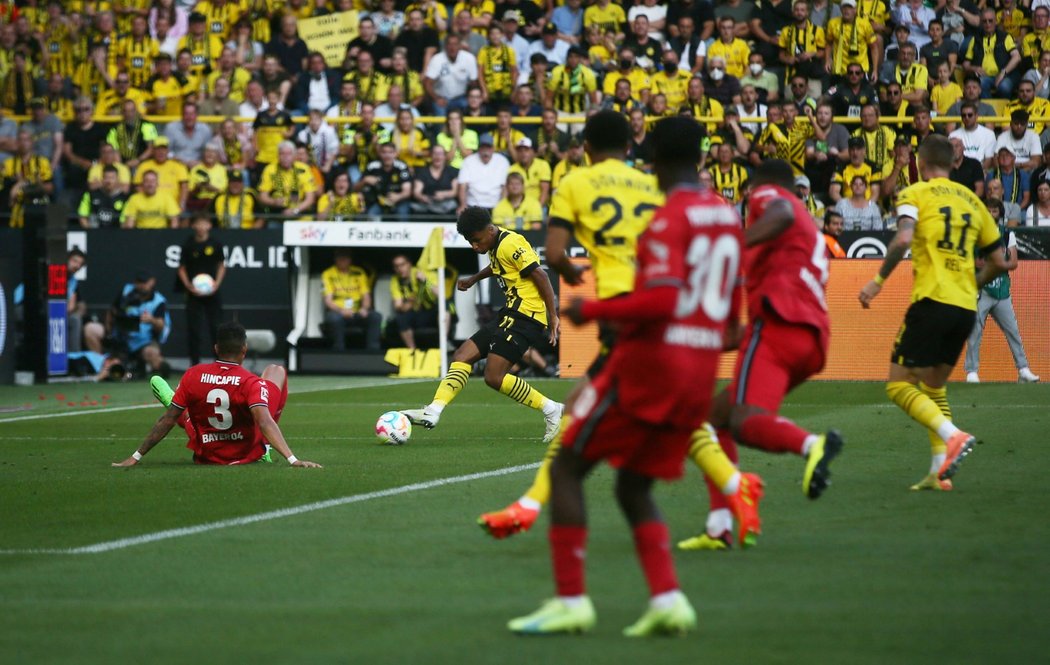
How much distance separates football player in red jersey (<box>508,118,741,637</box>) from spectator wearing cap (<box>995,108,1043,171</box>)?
17541 mm

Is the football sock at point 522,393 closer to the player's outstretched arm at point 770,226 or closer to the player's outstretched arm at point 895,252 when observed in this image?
the player's outstretched arm at point 895,252

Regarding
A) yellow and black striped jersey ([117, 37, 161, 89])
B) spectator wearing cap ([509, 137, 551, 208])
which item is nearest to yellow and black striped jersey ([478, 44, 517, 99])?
spectator wearing cap ([509, 137, 551, 208])

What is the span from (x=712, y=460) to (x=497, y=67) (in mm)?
18187

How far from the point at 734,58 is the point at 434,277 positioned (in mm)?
6072

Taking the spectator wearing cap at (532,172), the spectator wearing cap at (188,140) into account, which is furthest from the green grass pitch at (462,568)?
the spectator wearing cap at (188,140)

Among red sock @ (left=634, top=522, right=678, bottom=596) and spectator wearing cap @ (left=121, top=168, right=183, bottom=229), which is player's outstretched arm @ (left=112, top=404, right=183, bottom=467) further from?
spectator wearing cap @ (left=121, top=168, right=183, bottom=229)

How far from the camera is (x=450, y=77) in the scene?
24938 millimetres

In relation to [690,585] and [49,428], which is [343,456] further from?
[690,585]

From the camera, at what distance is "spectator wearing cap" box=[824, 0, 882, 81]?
23.4 meters

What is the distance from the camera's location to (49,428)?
15219mm

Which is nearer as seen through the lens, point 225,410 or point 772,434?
point 772,434

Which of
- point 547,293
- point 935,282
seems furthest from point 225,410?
point 935,282

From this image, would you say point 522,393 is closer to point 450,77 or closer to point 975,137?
point 975,137

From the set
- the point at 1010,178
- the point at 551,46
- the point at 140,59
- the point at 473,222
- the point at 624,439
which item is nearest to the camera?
the point at 624,439
